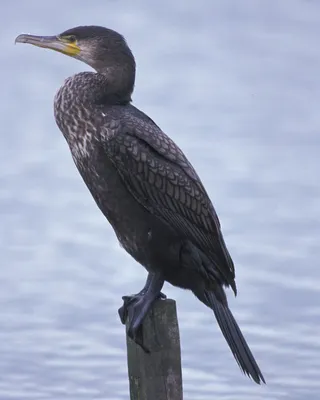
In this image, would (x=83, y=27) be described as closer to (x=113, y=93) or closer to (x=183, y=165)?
(x=113, y=93)

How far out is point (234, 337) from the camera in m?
5.56

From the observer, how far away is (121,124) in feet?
18.8

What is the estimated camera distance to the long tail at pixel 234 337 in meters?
5.44

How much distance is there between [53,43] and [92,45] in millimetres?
283

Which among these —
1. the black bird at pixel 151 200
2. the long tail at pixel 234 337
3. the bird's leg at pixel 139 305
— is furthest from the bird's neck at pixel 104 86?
the long tail at pixel 234 337

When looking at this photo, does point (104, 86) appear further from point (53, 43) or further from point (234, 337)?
point (234, 337)

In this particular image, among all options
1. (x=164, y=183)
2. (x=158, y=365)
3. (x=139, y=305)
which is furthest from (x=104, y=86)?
(x=158, y=365)

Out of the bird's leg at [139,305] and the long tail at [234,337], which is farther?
the long tail at [234,337]

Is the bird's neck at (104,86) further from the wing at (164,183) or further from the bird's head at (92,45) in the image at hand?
the wing at (164,183)

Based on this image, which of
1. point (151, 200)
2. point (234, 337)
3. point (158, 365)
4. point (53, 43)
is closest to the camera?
point (158, 365)

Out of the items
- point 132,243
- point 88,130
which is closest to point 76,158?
point 88,130

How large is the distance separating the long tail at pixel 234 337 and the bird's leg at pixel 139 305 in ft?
0.93

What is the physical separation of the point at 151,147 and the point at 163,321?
3.42 ft

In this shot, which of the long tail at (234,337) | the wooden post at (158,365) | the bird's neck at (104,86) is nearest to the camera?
the wooden post at (158,365)
